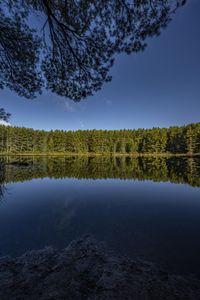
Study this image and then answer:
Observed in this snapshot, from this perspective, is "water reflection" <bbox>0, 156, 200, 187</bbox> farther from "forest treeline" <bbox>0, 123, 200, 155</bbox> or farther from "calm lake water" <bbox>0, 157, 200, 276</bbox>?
"forest treeline" <bbox>0, 123, 200, 155</bbox>

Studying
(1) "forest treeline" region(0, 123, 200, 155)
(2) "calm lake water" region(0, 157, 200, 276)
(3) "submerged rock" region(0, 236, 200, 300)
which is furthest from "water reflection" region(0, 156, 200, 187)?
(1) "forest treeline" region(0, 123, 200, 155)

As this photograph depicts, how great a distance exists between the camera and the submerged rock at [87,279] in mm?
3906

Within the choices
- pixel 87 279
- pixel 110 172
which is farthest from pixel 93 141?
pixel 87 279

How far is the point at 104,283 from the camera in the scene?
4230mm

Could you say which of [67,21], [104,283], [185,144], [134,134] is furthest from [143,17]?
[134,134]

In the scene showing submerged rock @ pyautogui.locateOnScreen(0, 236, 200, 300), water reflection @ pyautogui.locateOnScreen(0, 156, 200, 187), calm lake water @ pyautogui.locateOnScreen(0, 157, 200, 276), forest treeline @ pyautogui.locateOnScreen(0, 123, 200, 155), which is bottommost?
calm lake water @ pyautogui.locateOnScreen(0, 157, 200, 276)

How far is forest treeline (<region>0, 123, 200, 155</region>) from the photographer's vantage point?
3416 inches

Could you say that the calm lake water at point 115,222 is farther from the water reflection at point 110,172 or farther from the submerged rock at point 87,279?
the water reflection at point 110,172

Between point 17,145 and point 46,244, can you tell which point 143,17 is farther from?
point 17,145

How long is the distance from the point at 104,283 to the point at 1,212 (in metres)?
9.03

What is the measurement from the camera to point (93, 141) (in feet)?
316

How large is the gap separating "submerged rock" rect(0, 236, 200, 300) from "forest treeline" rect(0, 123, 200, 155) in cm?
8459

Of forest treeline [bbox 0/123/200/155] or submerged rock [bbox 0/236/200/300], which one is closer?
submerged rock [bbox 0/236/200/300]

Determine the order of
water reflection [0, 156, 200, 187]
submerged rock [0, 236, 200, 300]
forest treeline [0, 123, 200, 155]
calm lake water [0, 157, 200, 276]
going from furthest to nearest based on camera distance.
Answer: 1. forest treeline [0, 123, 200, 155]
2. water reflection [0, 156, 200, 187]
3. calm lake water [0, 157, 200, 276]
4. submerged rock [0, 236, 200, 300]
